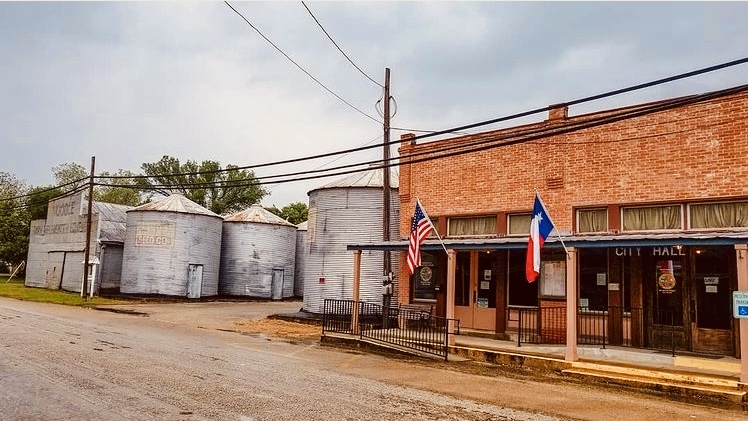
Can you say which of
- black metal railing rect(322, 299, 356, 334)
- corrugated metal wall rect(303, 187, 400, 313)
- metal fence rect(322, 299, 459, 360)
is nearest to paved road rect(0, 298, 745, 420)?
metal fence rect(322, 299, 459, 360)

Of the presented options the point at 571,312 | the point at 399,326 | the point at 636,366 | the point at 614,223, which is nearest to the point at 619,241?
the point at 571,312

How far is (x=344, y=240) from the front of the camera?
23.0m

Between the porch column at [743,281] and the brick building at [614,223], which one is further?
the brick building at [614,223]

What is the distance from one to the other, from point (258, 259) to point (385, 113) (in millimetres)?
21780

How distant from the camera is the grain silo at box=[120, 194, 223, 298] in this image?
33.8m

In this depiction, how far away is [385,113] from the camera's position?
1944 cm

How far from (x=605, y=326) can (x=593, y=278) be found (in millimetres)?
1366

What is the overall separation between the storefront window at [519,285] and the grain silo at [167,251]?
75.3ft

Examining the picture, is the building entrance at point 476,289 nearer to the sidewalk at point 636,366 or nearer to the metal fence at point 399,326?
the metal fence at point 399,326

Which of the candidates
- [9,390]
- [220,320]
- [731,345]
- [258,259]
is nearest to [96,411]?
[9,390]

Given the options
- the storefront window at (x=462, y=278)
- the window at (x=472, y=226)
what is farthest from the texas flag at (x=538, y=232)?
the storefront window at (x=462, y=278)

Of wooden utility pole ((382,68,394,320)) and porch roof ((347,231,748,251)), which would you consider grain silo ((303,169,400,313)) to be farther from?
porch roof ((347,231,748,251))

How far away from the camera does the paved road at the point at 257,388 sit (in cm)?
767

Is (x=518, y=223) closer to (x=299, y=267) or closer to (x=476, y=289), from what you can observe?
Answer: (x=476, y=289)
